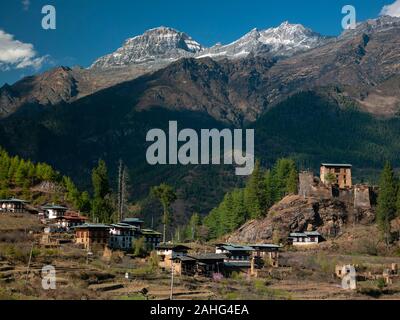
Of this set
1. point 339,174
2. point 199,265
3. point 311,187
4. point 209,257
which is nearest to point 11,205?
point 199,265

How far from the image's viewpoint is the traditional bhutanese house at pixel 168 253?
108 m

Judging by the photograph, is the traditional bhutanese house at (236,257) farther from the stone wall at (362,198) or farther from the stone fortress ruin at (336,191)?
the stone wall at (362,198)

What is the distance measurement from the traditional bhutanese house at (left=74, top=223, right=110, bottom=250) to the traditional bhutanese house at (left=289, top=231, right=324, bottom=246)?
39430mm

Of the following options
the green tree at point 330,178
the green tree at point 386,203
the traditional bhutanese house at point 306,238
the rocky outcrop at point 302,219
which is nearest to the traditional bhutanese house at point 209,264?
the traditional bhutanese house at point 306,238

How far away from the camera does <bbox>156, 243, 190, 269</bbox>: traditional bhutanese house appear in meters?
108

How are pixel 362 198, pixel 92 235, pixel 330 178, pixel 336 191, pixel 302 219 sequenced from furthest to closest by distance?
1. pixel 330 178
2. pixel 336 191
3. pixel 362 198
4. pixel 302 219
5. pixel 92 235

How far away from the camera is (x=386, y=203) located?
431ft

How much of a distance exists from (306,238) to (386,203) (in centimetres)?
1649

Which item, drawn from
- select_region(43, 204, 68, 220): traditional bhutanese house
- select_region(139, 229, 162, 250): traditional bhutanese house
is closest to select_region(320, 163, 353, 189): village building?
select_region(139, 229, 162, 250): traditional bhutanese house

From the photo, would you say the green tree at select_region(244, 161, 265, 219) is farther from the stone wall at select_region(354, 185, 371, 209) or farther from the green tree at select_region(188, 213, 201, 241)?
the green tree at select_region(188, 213, 201, 241)

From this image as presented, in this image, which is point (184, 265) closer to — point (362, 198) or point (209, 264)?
point (209, 264)

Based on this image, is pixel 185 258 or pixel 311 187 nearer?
pixel 185 258
